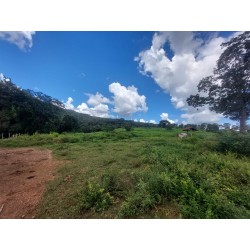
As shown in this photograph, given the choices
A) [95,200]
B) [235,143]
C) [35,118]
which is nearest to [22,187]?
[95,200]

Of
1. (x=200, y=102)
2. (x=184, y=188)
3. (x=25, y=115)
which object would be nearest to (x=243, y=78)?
(x=200, y=102)

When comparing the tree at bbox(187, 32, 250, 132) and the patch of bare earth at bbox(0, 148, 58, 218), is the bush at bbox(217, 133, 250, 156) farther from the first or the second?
the patch of bare earth at bbox(0, 148, 58, 218)

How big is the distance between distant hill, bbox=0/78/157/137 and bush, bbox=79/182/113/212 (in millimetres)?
20355

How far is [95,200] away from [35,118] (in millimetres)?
29289

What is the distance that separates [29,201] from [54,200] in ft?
2.12

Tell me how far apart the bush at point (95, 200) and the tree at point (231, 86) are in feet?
29.6

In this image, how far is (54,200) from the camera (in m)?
3.29

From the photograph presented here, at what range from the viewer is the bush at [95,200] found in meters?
2.88

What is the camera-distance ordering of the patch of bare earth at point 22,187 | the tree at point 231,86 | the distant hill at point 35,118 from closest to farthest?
the patch of bare earth at point 22,187 < the tree at point 231,86 < the distant hill at point 35,118

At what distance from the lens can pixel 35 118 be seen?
26.8m

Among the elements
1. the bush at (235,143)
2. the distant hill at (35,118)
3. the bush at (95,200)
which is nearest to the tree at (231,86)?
the bush at (235,143)

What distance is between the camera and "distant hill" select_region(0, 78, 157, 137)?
2378 cm

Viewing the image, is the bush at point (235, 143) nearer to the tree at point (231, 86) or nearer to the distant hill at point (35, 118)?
the tree at point (231, 86)

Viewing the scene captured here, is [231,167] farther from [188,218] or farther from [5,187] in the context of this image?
[5,187]
